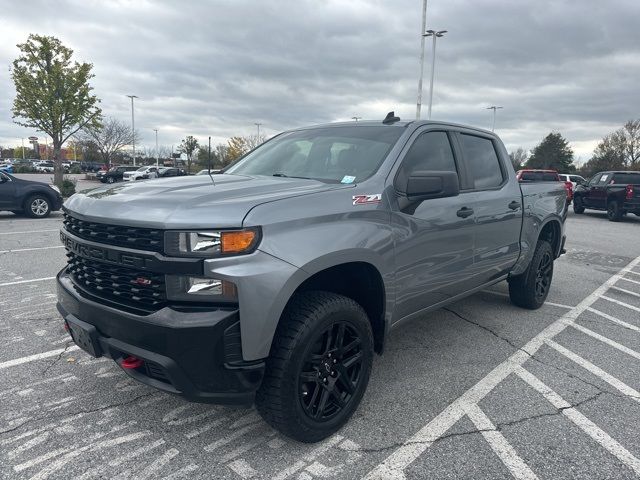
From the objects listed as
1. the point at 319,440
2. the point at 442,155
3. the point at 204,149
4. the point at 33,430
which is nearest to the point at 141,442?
the point at 33,430

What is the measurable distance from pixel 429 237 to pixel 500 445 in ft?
4.46

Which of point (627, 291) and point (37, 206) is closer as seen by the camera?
point (627, 291)

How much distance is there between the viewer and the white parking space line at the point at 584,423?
8.67ft

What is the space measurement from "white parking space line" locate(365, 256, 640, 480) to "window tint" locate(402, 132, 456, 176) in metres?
1.60

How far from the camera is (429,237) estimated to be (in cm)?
333

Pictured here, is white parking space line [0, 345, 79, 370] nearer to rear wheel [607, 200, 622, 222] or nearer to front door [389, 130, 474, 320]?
front door [389, 130, 474, 320]

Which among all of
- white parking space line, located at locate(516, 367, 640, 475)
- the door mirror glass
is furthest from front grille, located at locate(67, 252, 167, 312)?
white parking space line, located at locate(516, 367, 640, 475)

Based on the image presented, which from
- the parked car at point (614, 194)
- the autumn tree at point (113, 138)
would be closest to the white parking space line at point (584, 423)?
the parked car at point (614, 194)

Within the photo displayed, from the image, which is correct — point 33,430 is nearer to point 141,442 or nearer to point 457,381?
point 141,442

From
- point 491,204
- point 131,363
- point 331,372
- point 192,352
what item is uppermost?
point 491,204

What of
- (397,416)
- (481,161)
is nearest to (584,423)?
(397,416)

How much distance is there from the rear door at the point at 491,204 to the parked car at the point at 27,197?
40.3 feet

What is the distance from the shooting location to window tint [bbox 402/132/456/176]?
11.1 ft

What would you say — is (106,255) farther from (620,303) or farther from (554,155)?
(554,155)
